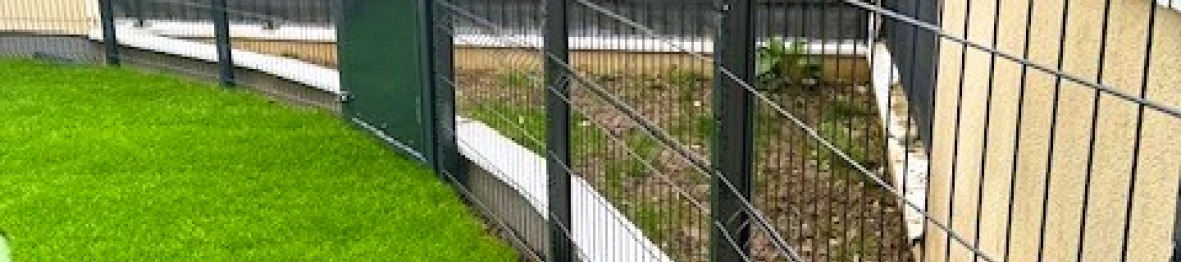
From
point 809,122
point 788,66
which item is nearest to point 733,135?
point 809,122

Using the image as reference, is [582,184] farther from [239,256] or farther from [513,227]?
[239,256]

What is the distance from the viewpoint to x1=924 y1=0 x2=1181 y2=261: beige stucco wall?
2.15 m

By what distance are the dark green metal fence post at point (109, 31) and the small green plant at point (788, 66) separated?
165 inches

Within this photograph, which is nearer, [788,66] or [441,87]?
[441,87]

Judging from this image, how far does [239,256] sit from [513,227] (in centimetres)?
96

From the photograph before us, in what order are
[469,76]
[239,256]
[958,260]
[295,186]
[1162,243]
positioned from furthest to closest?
1. [295,186]
2. [469,76]
3. [239,256]
4. [958,260]
5. [1162,243]

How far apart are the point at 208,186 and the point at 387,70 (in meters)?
0.97

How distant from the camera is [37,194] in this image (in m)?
5.99

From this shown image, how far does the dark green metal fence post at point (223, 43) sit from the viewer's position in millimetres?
8148

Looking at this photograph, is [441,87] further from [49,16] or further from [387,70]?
[49,16]

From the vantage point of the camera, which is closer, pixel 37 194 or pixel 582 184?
pixel 582 184

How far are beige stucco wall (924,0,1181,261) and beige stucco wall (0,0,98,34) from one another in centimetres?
680

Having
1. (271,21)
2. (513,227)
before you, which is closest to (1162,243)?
(513,227)

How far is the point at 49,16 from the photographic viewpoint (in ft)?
30.6
